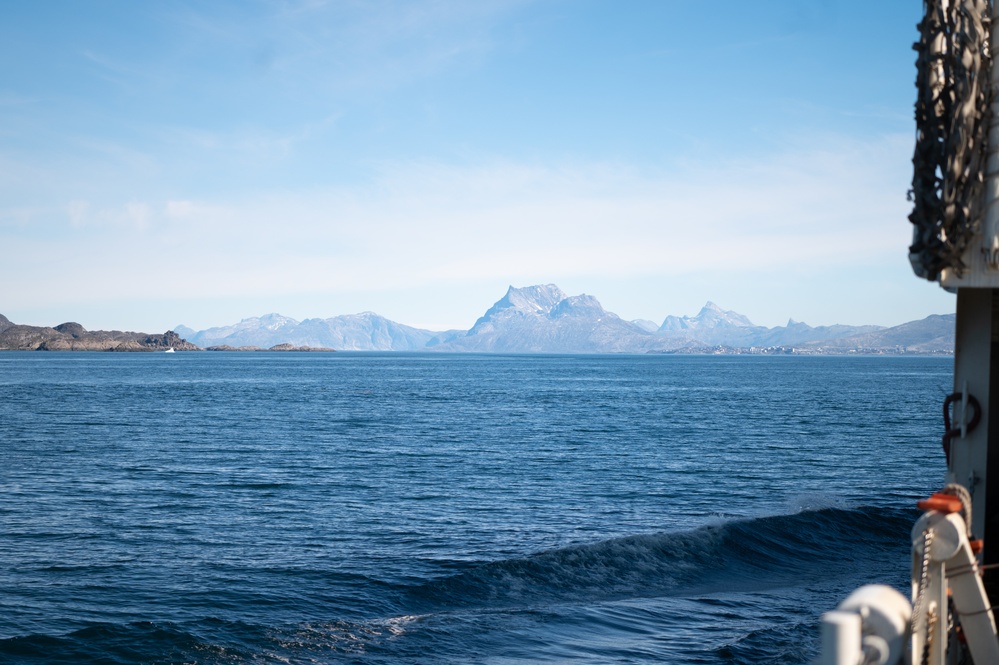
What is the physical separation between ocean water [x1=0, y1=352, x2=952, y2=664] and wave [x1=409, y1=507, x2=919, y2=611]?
0.09 meters

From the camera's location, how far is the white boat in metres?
6.41

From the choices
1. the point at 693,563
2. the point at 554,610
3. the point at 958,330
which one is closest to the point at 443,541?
the point at 554,610

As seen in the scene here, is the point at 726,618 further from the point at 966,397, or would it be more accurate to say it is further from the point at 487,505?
the point at 487,505

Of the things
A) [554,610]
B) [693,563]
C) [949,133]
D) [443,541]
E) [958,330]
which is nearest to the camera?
[949,133]

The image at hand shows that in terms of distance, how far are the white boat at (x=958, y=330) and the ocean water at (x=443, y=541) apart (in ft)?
28.6

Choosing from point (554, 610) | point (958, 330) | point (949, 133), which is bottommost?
point (554, 610)

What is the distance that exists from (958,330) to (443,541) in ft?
63.8

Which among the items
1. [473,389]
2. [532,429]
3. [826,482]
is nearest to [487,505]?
[826,482]

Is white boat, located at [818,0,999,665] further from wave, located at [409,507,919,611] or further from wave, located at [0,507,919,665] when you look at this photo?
wave, located at [409,507,919,611]

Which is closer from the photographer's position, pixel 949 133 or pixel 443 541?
pixel 949 133

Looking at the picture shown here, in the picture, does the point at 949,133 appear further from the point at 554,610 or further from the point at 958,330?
the point at 554,610

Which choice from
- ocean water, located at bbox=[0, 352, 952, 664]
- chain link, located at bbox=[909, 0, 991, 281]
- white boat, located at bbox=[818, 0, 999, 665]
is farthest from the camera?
ocean water, located at bbox=[0, 352, 952, 664]

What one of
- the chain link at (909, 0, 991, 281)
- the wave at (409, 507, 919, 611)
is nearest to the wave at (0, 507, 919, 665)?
the wave at (409, 507, 919, 611)

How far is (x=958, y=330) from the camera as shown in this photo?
9.35 meters
